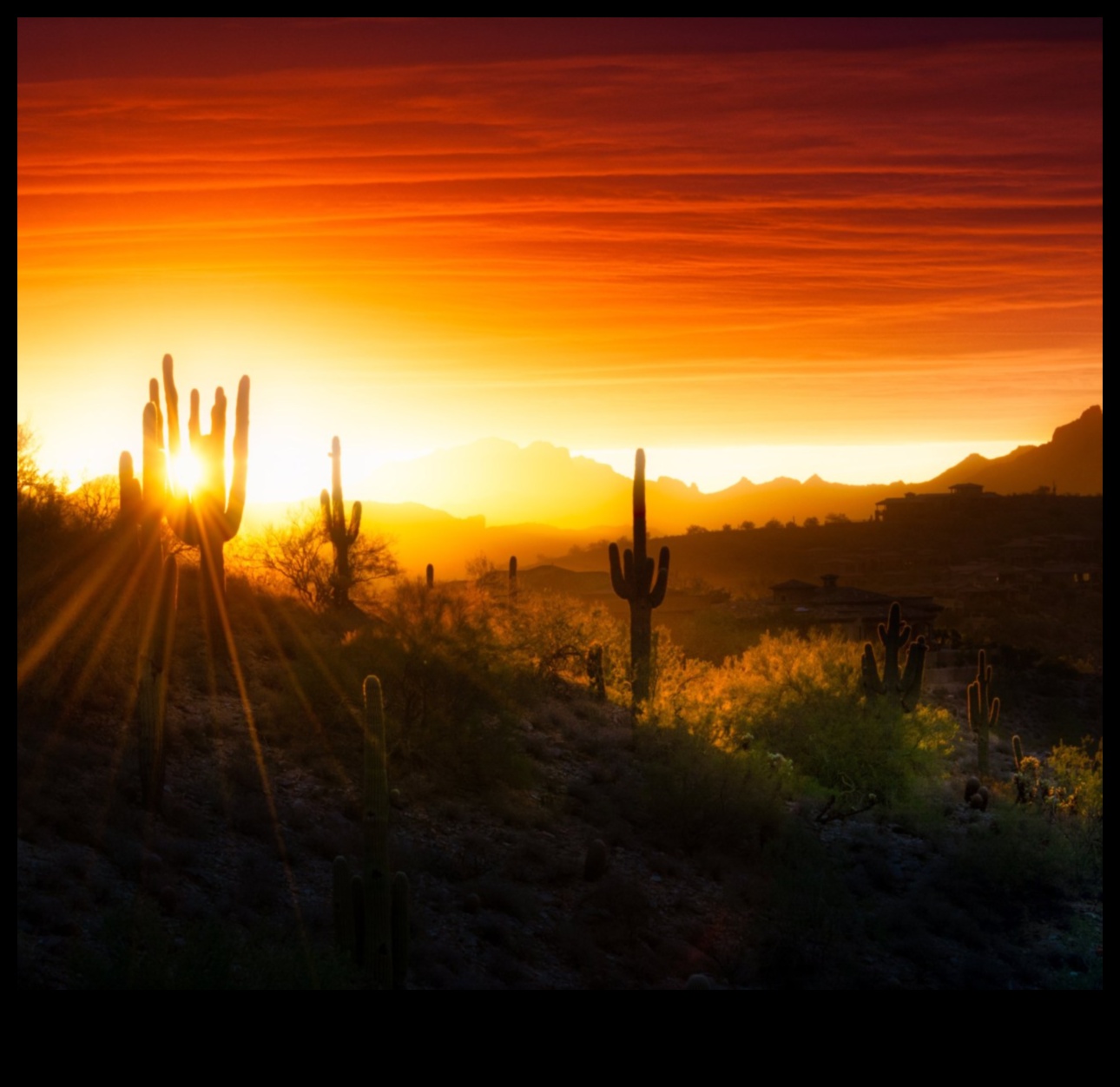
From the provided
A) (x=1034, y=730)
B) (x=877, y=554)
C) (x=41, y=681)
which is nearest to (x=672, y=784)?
(x=41, y=681)

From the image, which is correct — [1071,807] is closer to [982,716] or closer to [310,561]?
[982,716]

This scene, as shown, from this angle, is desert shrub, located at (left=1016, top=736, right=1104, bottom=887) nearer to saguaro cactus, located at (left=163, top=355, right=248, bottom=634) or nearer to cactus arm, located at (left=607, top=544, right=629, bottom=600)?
cactus arm, located at (left=607, top=544, right=629, bottom=600)

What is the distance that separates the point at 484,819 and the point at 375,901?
803 centimetres

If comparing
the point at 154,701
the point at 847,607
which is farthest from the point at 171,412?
the point at 847,607

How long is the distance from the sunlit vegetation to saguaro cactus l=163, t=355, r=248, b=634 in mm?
1565

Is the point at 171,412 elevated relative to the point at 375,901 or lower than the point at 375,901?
elevated

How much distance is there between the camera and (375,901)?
40.3 ft

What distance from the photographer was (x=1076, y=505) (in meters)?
99.1

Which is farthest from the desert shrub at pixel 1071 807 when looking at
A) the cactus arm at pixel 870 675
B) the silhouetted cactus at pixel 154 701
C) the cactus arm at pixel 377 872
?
the silhouetted cactus at pixel 154 701

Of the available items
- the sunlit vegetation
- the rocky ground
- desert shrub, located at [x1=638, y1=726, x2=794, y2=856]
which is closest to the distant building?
the sunlit vegetation

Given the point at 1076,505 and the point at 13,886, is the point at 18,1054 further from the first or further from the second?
the point at 1076,505

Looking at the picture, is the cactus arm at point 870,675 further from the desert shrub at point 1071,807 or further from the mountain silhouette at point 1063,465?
the mountain silhouette at point 1063,465

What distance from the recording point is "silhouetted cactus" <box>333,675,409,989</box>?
39.9ft

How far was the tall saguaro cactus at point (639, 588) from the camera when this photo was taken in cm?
2733
